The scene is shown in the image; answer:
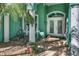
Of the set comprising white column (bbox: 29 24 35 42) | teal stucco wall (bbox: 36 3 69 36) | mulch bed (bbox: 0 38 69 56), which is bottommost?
mulch bed (bbox: 0 38 69 56)

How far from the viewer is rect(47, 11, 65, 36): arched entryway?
12.6 ft

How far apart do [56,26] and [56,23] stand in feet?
0.14

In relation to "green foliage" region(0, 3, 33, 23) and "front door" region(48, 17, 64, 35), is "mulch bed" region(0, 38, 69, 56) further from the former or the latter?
"green foliage" region(0, 3, 33, 23)

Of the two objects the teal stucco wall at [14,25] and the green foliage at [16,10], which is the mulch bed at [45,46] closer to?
the teal stucco wall at [14,25]

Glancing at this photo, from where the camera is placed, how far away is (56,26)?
12.6 feet

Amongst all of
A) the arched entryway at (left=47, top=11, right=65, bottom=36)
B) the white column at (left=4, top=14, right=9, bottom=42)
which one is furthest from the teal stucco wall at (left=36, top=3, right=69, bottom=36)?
the white column at (left=4, top=14, right=9, bottom=42)

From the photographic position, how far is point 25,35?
3865 millimetres

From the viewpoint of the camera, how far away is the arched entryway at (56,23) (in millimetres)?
3834

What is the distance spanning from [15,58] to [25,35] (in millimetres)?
352

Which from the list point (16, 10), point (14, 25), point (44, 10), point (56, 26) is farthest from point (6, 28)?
point (56, 26)

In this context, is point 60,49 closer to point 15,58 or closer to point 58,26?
point 58,26

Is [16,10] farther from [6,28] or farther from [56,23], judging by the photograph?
[56,23]

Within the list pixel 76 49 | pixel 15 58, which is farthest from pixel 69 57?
pixel 15 58

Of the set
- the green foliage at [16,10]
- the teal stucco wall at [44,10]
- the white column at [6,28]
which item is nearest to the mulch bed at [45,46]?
the white column at [6,28]
